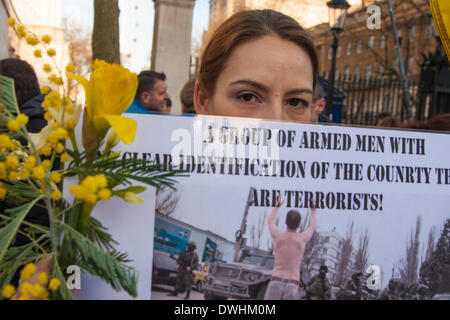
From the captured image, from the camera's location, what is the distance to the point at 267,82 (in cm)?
134

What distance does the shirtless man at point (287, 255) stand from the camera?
1050 mm

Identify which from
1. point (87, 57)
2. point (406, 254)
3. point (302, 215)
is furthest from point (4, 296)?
point (87, 57)

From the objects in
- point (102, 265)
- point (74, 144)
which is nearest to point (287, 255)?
point (102, 265)

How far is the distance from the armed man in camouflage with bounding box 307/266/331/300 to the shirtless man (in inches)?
1.3

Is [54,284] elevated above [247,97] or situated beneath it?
situated beneath

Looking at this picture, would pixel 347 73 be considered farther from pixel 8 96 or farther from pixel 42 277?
pixel 42 277

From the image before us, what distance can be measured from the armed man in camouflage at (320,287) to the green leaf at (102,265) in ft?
1.28

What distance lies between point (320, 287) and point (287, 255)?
107 millimetres

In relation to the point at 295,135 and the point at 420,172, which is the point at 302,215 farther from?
the point at 420,172

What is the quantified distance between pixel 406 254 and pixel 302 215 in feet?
0.88

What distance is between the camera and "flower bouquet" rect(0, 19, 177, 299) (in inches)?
33.9

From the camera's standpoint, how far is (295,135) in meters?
Result: 1.08

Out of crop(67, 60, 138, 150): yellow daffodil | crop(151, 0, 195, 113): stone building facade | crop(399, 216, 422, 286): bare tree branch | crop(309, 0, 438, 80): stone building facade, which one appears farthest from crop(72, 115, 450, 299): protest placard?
crop(309, 0, 438, 80): stone building facade
